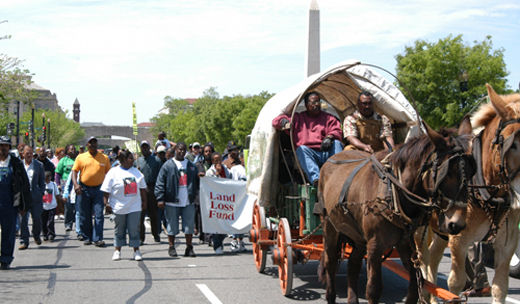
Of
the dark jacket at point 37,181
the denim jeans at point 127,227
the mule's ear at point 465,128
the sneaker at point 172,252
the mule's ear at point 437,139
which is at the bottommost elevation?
the sneaker at point 172,252

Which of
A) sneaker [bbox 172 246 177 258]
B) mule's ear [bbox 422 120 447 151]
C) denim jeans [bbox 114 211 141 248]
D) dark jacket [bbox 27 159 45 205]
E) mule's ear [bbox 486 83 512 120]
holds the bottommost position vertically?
sneaker [bbox 172 246 177 258]

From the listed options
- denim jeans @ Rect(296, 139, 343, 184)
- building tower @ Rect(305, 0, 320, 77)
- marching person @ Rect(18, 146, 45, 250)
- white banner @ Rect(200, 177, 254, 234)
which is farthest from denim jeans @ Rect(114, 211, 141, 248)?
building tower @ Rect(305, 0, 320, 77)

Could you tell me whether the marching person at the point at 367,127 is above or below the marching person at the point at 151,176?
above

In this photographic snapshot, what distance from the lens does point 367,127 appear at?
823cm

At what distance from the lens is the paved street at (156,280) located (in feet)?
26.3

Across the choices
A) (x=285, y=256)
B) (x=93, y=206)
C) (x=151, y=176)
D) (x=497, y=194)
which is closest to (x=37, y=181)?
(x=93, y=206)

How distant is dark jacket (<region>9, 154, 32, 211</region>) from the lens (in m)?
10.5

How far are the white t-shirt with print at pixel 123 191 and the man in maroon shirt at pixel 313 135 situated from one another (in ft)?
13.0

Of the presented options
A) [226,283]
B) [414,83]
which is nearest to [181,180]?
[226,283]

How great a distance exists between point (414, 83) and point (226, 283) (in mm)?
33299

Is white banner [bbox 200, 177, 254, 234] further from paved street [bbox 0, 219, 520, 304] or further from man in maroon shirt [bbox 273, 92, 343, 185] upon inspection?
man in maroon shirt [bbox 273, 92, 343, 185]

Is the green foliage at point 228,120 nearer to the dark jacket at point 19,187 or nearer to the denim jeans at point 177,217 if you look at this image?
the denim jeans at point 177,217

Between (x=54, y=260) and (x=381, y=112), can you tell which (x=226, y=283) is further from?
(x=54, y=260)

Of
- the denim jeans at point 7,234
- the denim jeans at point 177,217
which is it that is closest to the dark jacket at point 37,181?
the denim jeans at point 7,234
